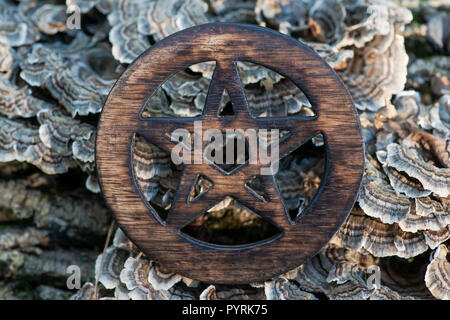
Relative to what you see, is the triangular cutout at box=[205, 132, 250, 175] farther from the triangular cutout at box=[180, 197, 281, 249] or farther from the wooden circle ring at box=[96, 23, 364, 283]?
the triangular cutout at box=[180, 197, 281, 249]

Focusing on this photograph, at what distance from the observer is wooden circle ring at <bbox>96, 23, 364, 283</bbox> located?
8.53 ft

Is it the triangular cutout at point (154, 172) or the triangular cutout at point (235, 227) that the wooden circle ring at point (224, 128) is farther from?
the triangular cutout at point (235, 227)

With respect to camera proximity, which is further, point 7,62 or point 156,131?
point 7,62

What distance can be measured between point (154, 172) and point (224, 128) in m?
0.63

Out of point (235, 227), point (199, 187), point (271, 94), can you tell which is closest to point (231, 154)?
point (199, 187)

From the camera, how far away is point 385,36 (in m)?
3.17

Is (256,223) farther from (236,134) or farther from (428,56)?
(428,56)

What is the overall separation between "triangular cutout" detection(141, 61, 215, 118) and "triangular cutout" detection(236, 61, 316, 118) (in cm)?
29

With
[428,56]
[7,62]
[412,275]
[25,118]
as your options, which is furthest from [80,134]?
[428,56]

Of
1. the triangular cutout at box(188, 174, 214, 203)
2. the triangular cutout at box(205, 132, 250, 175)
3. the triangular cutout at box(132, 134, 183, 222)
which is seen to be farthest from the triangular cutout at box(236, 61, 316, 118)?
the triangular cutout at box(132, 134, 183, 222)

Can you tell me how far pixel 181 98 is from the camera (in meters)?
3.03

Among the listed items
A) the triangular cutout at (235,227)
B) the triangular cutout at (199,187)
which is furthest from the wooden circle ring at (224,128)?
the triangular cutout at (235,227)

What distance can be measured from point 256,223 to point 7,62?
7.63 feet

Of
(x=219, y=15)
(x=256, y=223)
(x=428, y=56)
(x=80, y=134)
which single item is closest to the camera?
(x=80, y=134)
